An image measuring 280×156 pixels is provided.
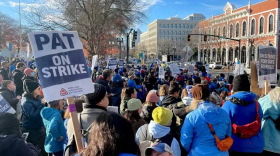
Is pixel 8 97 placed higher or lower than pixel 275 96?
lower

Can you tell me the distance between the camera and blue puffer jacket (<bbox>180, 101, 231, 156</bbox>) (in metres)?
2.88

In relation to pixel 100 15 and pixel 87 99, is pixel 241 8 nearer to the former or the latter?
pixel 100 15

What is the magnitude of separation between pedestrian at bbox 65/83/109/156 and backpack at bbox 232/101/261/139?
1897 millimetres

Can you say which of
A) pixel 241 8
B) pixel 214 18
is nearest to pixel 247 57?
pixel 241 8

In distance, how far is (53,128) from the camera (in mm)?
3561

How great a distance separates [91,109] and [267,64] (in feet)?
14.5

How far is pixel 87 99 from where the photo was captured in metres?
2.77

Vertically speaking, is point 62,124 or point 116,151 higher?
point 116,151

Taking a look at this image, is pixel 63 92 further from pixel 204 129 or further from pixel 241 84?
pixel 241 84

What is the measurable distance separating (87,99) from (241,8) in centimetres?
5334

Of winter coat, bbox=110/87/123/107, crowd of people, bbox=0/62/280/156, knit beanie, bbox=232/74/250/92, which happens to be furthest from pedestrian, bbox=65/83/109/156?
winter coat, bbox=110/87/123/107

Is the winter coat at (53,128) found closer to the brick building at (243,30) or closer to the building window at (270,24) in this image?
the brick building at (243,30)

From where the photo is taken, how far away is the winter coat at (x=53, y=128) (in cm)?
357

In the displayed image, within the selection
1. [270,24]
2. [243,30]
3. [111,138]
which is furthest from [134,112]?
[243,30]
